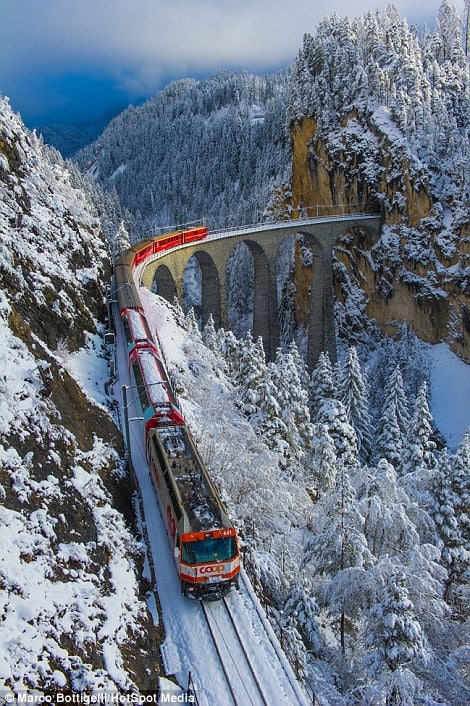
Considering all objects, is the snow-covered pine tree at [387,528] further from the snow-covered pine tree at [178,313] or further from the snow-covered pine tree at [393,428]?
the snow-covered pine tree at [178,313]

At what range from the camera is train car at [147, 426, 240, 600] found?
1575 centimetres

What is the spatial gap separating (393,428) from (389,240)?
39.4 m

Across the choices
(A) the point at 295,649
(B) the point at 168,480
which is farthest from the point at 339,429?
(A) the point at 295,649

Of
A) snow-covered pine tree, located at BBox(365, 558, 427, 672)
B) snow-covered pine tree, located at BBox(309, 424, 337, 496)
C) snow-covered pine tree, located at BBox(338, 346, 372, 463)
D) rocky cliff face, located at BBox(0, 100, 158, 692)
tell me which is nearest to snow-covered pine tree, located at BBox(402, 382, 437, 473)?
snow-covered pine tree, located at BBox(338, 346, 372, 463)

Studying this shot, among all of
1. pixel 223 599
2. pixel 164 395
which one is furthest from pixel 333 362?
pixel 223 599

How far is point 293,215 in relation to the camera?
291ft

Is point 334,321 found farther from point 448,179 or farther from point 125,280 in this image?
point 125,280

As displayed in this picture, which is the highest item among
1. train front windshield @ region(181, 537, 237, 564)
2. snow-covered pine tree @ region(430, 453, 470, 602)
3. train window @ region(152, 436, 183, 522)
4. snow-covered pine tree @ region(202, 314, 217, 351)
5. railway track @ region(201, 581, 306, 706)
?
snow-covered pine tree @ region(202, 314, 217, 351)

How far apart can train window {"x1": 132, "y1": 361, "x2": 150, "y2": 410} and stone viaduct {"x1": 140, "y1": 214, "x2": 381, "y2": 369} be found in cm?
2139

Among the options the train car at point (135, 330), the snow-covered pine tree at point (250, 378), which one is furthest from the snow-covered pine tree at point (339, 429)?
the train car at point (135, 330)

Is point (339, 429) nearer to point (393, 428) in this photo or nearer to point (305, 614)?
point (393, 428)

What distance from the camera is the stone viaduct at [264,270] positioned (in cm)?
5497

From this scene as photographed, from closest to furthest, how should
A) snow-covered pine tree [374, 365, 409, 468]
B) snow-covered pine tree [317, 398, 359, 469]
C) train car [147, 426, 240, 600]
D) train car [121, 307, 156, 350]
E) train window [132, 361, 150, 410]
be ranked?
train car [147, 426, 240, 600]
train window [132, 361, 150, 410]
train car [121, 307, 156, 350]
snow-covered pine tree [317, 398, 359, 469]
snow-covered pine tree [374, 365, 409, 468]

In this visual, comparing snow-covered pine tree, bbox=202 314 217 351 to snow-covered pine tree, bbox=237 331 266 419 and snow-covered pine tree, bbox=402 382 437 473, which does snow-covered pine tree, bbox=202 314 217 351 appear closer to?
snow-covered pine tree, bbox=237 331 266 419
